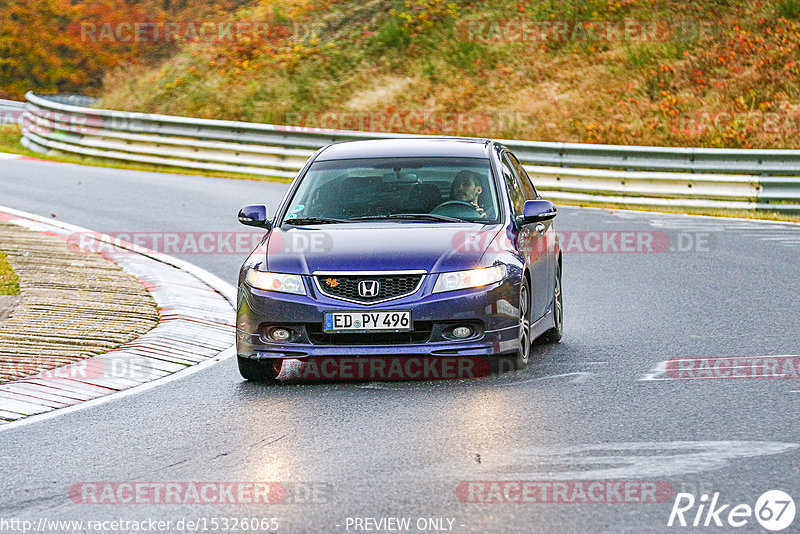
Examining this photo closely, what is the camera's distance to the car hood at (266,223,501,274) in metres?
8.55

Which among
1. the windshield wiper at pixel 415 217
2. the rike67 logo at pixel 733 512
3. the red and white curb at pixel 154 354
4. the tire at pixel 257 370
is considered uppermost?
the windshield wiper at pixel 415 217

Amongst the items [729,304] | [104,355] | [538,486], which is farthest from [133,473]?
[729,304]

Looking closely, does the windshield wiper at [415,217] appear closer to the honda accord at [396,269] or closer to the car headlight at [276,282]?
the honda accord at [396,269]

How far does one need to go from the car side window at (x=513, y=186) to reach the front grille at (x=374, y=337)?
66.9 inches

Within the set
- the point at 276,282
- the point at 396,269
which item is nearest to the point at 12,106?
the point at 276,282

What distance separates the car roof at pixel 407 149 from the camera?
33.1ft

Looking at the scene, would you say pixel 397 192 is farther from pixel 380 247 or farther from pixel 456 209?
pixel 380 247

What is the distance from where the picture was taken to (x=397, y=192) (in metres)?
→ 9.67

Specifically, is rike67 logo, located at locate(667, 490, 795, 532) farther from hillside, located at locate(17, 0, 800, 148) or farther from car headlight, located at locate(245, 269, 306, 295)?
hillside, located at locate(17, 0, 800, 148)

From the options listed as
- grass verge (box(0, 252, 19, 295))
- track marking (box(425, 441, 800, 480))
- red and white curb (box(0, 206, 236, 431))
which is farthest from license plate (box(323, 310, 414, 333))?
grass verge (box(0, 252, 19, 295))

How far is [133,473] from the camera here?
6.46 metres

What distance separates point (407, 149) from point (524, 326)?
196 cm

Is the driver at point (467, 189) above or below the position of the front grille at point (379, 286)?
above

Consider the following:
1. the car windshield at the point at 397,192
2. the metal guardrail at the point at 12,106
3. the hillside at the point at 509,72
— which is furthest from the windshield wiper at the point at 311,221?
the metal guardrail at the point at 12,106
